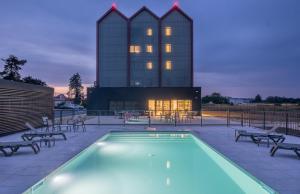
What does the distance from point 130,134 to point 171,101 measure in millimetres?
20798

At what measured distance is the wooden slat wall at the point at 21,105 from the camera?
14.1 meters

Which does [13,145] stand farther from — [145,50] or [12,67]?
[12,67]

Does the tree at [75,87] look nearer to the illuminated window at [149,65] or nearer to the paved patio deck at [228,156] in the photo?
the illuminated window at [149,65]

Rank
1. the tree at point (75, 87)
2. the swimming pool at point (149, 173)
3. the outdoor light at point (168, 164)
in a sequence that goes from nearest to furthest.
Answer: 1. the swimming pool at point (149, 173)
2. the outdoor light at point (168, 164)
3. the tree at point (75, 87)

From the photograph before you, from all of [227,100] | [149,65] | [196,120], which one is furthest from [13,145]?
[227,100]

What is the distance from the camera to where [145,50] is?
3903 centimetres

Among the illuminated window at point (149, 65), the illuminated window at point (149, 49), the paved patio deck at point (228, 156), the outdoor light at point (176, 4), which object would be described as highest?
the outdoor light at point (176, 4)

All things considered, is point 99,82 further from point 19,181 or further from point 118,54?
point 19,181

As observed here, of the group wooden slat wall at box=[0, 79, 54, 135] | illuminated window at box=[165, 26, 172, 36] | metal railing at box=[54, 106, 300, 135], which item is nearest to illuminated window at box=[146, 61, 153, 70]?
illuminated window at box=[165, 26, 172, 36]

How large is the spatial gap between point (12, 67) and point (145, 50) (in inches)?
1427

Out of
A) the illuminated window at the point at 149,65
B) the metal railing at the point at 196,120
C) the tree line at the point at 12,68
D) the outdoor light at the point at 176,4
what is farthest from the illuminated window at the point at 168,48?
the tree line at the point at 12,68

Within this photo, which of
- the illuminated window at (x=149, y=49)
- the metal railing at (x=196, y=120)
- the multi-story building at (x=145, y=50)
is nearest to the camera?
the metal railing at (x=196, y=120)

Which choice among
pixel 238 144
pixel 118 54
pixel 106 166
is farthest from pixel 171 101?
pixel 106 166

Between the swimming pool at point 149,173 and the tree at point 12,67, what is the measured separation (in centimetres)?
5655
